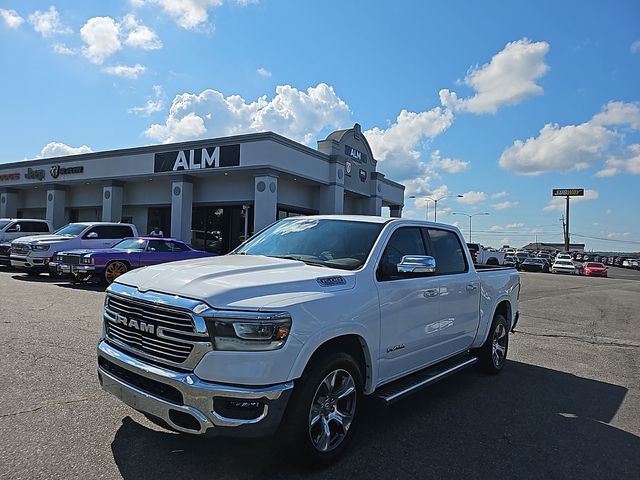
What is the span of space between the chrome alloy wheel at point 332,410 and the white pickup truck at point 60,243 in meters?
14.1

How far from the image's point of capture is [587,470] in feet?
12.0

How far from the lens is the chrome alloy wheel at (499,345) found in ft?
20.4

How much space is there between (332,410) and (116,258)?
12109 millimetres

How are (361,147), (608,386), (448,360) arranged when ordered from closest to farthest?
(448,360) → (608,386) → (361,147)

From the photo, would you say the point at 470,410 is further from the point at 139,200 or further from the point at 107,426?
the point at 139,200

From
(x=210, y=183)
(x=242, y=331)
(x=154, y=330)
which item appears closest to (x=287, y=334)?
(x=242, y=331)

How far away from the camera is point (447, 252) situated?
17.8 ft

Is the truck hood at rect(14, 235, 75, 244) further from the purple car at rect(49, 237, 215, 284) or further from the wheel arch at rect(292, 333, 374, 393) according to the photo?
the wheel arch at rect(292, 333, 374, 393)

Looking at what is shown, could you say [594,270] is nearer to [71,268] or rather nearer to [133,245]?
[133,245]

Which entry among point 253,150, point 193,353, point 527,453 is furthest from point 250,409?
point 253,150

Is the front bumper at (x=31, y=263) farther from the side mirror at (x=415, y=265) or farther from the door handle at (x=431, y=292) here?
the side mirror at (x=415, y=265)

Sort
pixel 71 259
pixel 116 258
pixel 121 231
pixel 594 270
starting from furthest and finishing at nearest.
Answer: pixel 594 270 → pixel 121 231 → pixel 116 258 → pixel 71 259

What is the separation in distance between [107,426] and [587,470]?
12.6 ft

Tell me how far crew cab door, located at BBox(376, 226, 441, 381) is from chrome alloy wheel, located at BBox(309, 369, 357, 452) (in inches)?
18.2
